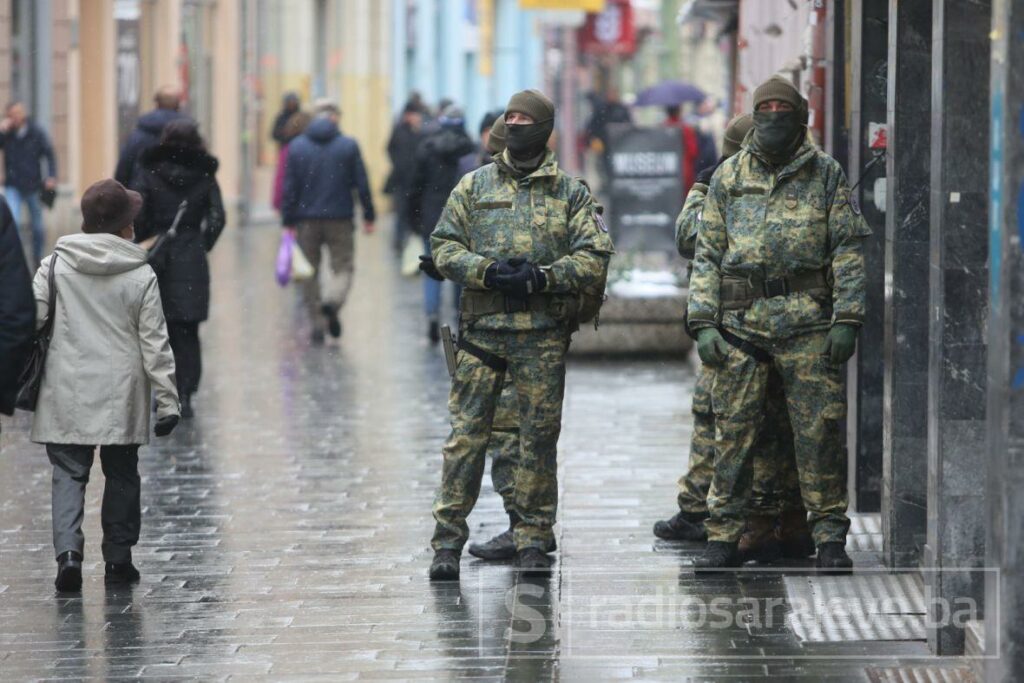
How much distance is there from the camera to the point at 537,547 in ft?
26.0

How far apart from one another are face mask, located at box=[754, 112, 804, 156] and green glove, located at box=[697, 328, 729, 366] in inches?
26.8

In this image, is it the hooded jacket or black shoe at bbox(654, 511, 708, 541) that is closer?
the hooded jacket

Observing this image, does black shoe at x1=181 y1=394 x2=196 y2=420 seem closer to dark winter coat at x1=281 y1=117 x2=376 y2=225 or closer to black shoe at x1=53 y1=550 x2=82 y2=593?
dark winter coat at x1=281 y1=117 x2=376 y2=225

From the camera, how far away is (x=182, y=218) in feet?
38.8

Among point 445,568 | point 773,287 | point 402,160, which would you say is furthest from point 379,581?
point 402,160

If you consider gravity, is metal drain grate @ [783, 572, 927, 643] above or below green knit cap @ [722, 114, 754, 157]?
below

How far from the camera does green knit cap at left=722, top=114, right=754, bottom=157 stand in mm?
8383

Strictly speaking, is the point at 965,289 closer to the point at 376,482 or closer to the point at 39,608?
the point at 39,608

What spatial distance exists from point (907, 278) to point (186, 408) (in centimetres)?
558

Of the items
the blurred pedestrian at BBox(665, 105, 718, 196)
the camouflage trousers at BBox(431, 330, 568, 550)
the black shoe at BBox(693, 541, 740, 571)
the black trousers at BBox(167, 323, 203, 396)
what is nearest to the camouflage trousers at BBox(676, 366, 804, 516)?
the black shoe at BBox(693, 541, 740, 571)

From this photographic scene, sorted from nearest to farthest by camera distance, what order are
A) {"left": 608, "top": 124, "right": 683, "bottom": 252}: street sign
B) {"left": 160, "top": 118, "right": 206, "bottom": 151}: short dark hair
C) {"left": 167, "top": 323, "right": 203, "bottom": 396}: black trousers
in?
{"left": 160, "top": 118, "right": 206, "bottom": 151}: short dark hair, {"left": 167, "top": 323, "right": 203, "bottom": 396}: black trousers, {"left": 608, "top": 124, "right": 683, "bottom": 252}: street sign

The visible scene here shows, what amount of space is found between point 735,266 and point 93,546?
283 centimetres

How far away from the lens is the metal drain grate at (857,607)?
683 cm

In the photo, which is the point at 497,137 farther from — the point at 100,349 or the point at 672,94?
the point at 672,94
